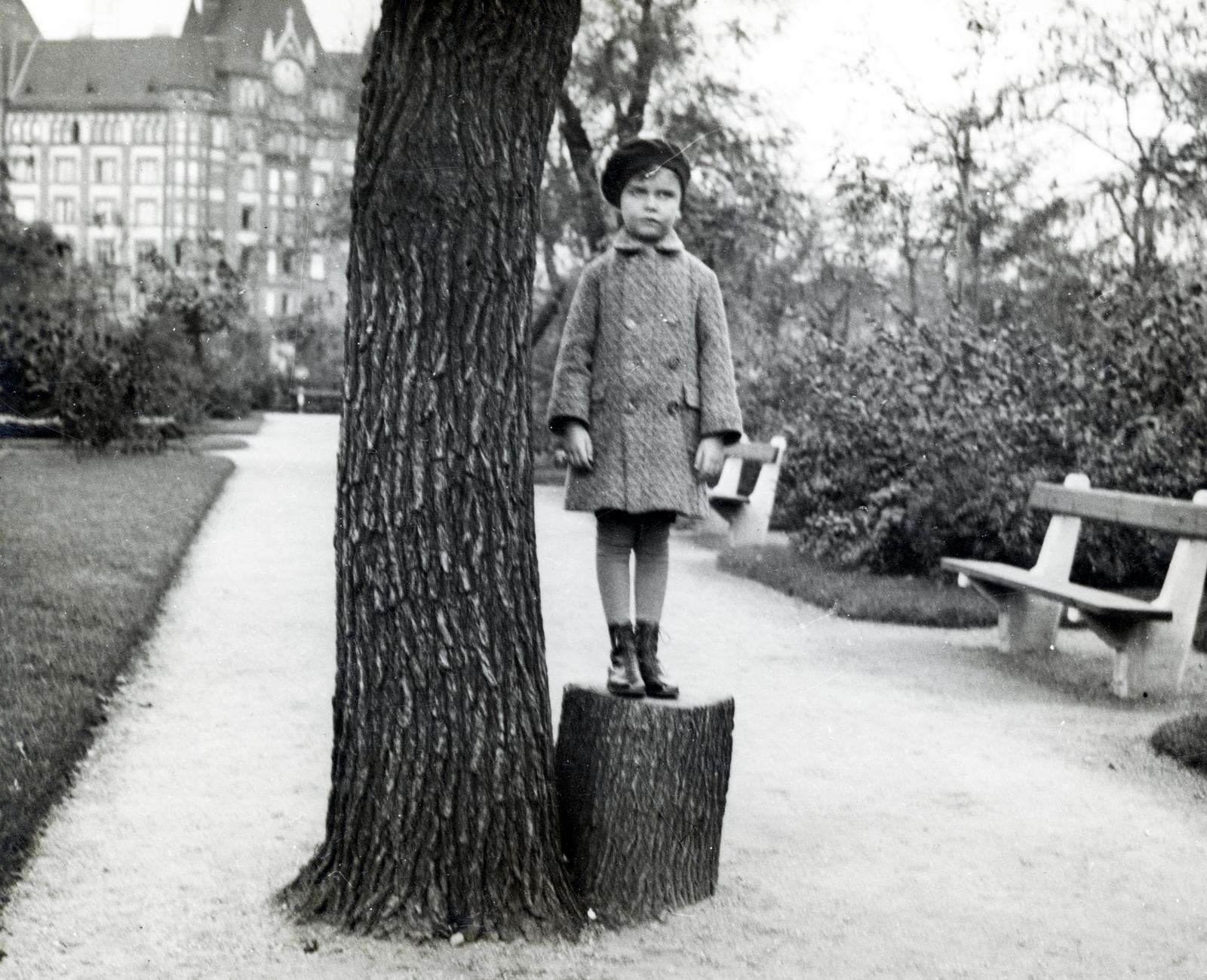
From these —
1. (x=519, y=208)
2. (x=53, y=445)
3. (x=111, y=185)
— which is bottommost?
(x=53, y=445)

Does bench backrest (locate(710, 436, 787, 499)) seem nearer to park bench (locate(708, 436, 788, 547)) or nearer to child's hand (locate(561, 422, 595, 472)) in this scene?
park bench (locate(708, 436, 788, 547))

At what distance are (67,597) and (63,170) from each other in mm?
30624

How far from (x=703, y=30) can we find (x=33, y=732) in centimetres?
1498

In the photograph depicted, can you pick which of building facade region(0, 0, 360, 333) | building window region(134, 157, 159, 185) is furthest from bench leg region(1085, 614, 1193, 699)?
building window region(134, 157, 159, 185)

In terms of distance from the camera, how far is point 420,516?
397 cm

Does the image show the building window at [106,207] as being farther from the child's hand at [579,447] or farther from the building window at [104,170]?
the child's hand at [579,447]

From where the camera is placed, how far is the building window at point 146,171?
45531mm

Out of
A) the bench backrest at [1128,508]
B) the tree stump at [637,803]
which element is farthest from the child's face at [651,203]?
the bench backrest at [1128,508]

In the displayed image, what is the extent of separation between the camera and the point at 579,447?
4410 millimetres

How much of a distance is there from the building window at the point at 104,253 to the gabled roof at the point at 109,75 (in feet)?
11.8

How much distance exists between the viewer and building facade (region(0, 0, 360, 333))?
16.1m

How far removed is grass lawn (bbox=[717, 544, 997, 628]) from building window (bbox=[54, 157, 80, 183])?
25.0 metres

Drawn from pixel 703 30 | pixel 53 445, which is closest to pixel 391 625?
pixel 703 30

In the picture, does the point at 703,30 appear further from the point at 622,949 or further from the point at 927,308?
the point at 622,949
